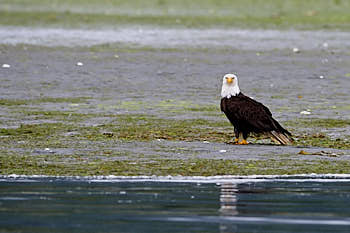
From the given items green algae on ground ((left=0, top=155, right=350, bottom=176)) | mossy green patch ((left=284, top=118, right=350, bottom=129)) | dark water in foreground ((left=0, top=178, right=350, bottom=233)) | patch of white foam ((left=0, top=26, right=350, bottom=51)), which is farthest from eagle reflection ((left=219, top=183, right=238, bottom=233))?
patch of white foam ((left=0, top=26, right=350, bottom=51))

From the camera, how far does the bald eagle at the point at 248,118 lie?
1382 cm

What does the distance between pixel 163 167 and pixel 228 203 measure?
8.19 feet

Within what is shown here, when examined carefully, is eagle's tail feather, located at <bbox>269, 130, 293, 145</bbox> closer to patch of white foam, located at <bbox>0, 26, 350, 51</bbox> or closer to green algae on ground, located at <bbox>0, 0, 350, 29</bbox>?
patch of white foam, located at <bbox>0, 26, 350, 51</bbox>

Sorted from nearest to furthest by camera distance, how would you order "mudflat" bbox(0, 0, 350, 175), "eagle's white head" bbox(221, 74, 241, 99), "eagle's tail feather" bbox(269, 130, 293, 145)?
1. "mudflat" bbox(0, 0, 350, 175)
2. "eagle's tail feather" bbox(269, 130, 293, 145)
3. "eagle's white head" bbox(221, 74, 241, 99)

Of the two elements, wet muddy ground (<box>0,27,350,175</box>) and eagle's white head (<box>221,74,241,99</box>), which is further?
eagle's white head (<box>221,74,241,99</box>)

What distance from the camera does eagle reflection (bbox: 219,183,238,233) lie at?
811 cm

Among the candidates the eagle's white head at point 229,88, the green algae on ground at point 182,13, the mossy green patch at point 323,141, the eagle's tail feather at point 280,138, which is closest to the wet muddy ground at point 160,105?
the mossy green patch at point 323,141

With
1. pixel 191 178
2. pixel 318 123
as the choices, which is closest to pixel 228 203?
pixel 191 178

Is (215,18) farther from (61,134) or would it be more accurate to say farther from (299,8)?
(61,134)

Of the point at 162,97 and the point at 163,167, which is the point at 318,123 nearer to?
the point at 162,97

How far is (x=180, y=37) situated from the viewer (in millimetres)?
26844

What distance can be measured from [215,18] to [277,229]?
2462cm

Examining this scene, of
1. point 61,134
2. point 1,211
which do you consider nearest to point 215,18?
point 61,134

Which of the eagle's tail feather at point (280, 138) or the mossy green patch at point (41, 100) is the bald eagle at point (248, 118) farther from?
the mossy green patch at point (41, 100)
